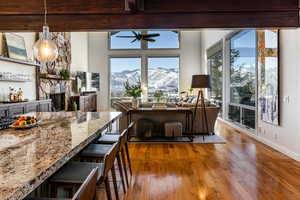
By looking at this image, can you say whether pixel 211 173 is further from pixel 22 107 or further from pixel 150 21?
pixel 22 107

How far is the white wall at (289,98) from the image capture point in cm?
382

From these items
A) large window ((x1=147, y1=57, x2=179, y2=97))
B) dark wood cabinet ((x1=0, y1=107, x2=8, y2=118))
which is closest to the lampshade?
dark wood cabinet ((x1=0, y1=107, x2=8, y2=118))

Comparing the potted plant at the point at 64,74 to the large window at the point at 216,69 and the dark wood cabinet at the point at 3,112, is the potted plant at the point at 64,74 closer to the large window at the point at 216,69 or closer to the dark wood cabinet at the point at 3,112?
the dark wood cabinet at the point at 3,112

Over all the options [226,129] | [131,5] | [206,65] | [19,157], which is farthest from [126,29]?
[206,65]

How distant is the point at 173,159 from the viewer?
396cm

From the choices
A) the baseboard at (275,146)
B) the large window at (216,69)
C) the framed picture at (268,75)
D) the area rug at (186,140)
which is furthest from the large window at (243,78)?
the area rug at (186,140)

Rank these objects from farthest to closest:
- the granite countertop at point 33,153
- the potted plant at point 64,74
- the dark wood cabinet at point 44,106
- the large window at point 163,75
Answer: the large window at point 163,75 → the potted plant at point 64,74 → the dark wood cabinet at point 44,106 → the granite countertop at point 33,153

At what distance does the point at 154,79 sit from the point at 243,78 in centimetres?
576

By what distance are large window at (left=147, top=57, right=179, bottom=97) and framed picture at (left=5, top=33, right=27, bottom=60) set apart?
643cm

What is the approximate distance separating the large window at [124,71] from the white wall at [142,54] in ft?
0.86

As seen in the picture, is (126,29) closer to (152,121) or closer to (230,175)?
(152,121)

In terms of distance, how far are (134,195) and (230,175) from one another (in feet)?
4.77

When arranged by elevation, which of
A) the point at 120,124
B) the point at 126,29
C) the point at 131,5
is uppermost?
the point at 131,5

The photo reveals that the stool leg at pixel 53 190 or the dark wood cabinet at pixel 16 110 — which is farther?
the dark wood cabinet at pixel 16 110
